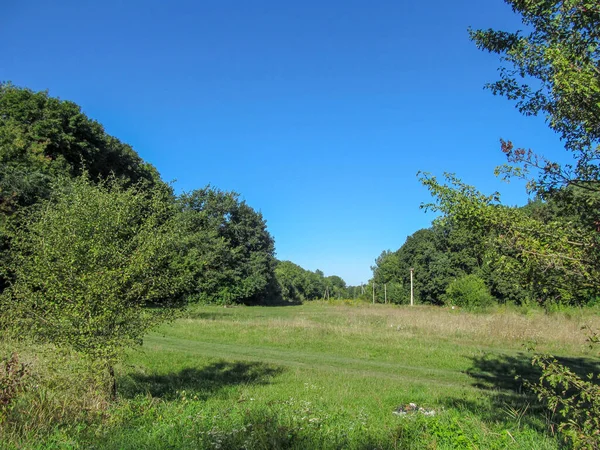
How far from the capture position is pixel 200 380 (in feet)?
35.2

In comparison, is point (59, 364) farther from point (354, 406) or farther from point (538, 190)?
point (538, 190)

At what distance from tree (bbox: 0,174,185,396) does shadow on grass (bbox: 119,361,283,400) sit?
168cm

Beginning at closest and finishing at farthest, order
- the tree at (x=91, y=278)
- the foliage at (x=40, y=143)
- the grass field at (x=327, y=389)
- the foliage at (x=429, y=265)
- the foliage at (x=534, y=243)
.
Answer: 1. the foliage at (x=534, y=243)
2. the grass field at (x=327, y=389)
3. the tree at (x=91, y=278)
4. the foliage at (x=40, y=143)
5. the foliage at (x=429, y=265)

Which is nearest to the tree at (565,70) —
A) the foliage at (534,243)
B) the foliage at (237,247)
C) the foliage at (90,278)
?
the foliage at (534,243)

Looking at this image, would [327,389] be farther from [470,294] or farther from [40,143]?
[470,294]

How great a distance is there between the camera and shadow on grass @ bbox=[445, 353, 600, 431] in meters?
6.90

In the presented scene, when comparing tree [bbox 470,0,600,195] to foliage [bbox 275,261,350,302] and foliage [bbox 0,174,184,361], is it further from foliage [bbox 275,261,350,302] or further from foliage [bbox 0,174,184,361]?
foliage [bbox 275,261,350,302]

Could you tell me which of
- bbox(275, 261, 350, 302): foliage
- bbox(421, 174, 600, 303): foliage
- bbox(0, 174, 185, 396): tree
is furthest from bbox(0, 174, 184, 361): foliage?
bbox(275, 261, 350, 302): foliage

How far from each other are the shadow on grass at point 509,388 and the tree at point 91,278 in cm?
610

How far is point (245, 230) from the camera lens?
2483 inches

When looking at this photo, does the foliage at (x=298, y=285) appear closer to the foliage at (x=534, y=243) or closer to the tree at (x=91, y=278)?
the tree at (x=91, y=278)

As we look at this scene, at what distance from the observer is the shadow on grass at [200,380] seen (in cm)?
898

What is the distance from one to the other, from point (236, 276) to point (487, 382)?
49023 millimetres

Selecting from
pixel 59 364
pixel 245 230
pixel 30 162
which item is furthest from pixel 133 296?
pixel 245 230
